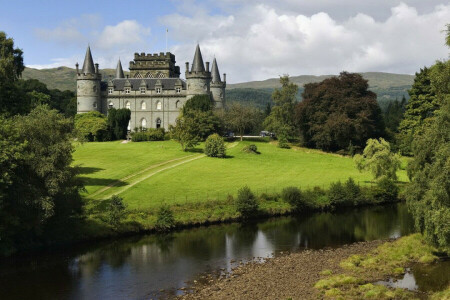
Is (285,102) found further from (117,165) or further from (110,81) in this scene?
(117,165)

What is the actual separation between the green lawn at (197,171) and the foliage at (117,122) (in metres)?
5.17

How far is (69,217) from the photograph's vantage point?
33.9 m

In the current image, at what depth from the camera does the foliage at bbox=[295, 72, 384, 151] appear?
224ft

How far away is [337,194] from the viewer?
151 feet

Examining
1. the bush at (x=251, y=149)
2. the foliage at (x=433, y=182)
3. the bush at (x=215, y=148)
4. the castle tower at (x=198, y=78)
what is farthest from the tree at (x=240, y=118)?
the foliage at (x=433, y=182)

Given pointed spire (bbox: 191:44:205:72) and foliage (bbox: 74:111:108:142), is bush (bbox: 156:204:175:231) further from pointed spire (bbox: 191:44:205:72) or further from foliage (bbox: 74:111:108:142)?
pointed spire (bbox: 191:44:205:72)

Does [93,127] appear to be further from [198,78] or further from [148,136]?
[198,78]

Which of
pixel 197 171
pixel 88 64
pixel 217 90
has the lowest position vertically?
pixel 197 171

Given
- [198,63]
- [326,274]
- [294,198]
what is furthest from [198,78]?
[326,274]

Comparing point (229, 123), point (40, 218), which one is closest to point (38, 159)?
point (40, 218)

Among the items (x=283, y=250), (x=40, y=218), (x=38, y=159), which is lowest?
(x=283, y=250)

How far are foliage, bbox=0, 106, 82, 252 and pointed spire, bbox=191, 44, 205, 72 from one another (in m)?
48.5

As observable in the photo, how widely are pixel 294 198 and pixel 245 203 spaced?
511 centimetres

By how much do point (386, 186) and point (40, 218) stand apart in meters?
32.0
